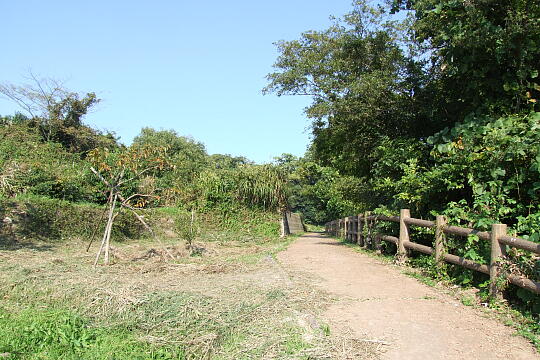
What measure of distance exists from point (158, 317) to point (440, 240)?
16.5 ft

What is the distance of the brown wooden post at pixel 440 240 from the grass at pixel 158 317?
2.38 meters

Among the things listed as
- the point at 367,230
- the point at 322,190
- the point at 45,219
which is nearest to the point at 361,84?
the point at 367,230

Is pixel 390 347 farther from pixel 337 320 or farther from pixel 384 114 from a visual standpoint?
pixel 384 114

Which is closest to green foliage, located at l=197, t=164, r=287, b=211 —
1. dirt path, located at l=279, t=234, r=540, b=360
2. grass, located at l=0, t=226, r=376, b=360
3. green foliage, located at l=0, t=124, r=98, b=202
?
green foliage, located at l=0, t=124, r=98, b=202

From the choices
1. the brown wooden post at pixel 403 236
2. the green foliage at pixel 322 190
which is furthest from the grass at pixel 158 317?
the green foliage at pixel 322 190

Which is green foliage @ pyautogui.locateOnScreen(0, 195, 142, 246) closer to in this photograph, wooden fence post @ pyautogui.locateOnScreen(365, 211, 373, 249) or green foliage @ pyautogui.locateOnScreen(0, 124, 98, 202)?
green foliage @ pyautogui.locateOnScreen(0, 124, 98, 202)

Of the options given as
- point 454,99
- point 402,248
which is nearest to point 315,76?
point 454,99

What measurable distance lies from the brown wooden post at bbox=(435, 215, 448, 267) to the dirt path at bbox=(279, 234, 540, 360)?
590mm

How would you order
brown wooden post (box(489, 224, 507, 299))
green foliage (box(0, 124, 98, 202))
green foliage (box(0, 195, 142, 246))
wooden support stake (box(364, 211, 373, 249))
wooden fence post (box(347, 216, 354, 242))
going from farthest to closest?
1. wooden fence post (box(347, 216, 354, 242))
2. green foliage (box(0, 124, 98, 202))
3. wooden support stake (box(364, 211, 373, 249))
4. green foliage (box(0, 195, 142, 246))
5. brown wooden post (box(489, 224, 507, 299))

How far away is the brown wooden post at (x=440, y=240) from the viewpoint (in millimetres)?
7398

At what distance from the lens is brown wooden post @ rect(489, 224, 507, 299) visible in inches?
222

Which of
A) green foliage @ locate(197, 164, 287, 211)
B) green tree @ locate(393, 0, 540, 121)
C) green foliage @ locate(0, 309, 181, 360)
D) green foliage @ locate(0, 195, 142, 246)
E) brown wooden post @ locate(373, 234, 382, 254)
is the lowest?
green foliage @ locate(0, 309, 181, 360)

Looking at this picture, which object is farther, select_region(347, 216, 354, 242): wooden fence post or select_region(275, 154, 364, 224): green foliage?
select_region(275, 154, 364, 224): green foliage

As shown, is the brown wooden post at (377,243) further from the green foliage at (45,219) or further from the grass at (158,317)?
the green foliage at (45,219)
